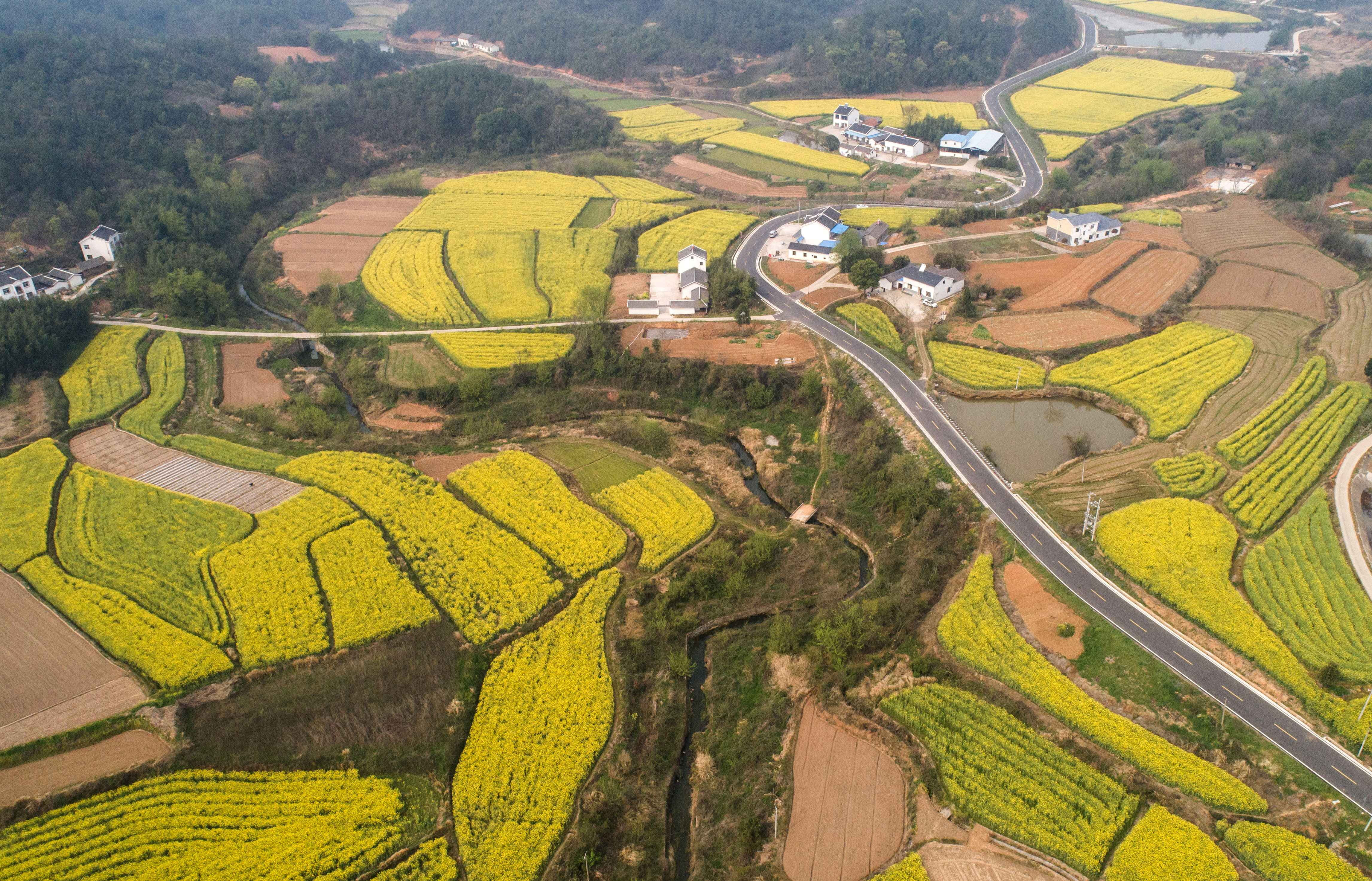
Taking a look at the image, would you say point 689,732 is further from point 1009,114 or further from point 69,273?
point 1009,114

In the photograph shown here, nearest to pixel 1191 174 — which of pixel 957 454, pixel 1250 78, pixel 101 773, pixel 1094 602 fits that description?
pixel 1250 78

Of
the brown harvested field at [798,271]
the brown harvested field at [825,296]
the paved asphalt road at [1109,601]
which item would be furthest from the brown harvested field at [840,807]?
the brown harvested field at [798,271]

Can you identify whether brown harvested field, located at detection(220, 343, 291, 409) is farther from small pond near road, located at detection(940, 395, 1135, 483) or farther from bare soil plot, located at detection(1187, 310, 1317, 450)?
bare soil plot, located at detection(1187, 310, 1317, 450)

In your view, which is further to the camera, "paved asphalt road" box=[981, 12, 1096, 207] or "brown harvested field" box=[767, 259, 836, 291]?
"paved asphalt road" box=[981, 12, 1096, 207]

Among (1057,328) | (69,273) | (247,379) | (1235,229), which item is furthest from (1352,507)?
(69,273)

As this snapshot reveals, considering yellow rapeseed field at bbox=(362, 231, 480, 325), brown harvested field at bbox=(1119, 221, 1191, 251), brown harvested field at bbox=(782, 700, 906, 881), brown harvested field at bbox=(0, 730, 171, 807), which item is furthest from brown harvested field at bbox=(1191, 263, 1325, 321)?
brown harvested field at bbox=(0, 730, 171, 807)

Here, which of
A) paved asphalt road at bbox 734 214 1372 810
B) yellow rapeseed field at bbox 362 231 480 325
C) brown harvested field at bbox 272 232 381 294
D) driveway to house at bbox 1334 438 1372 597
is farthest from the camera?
brown harvested field at bbox 272 232 381 294

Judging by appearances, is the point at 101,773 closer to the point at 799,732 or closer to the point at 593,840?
the point at 593,840
